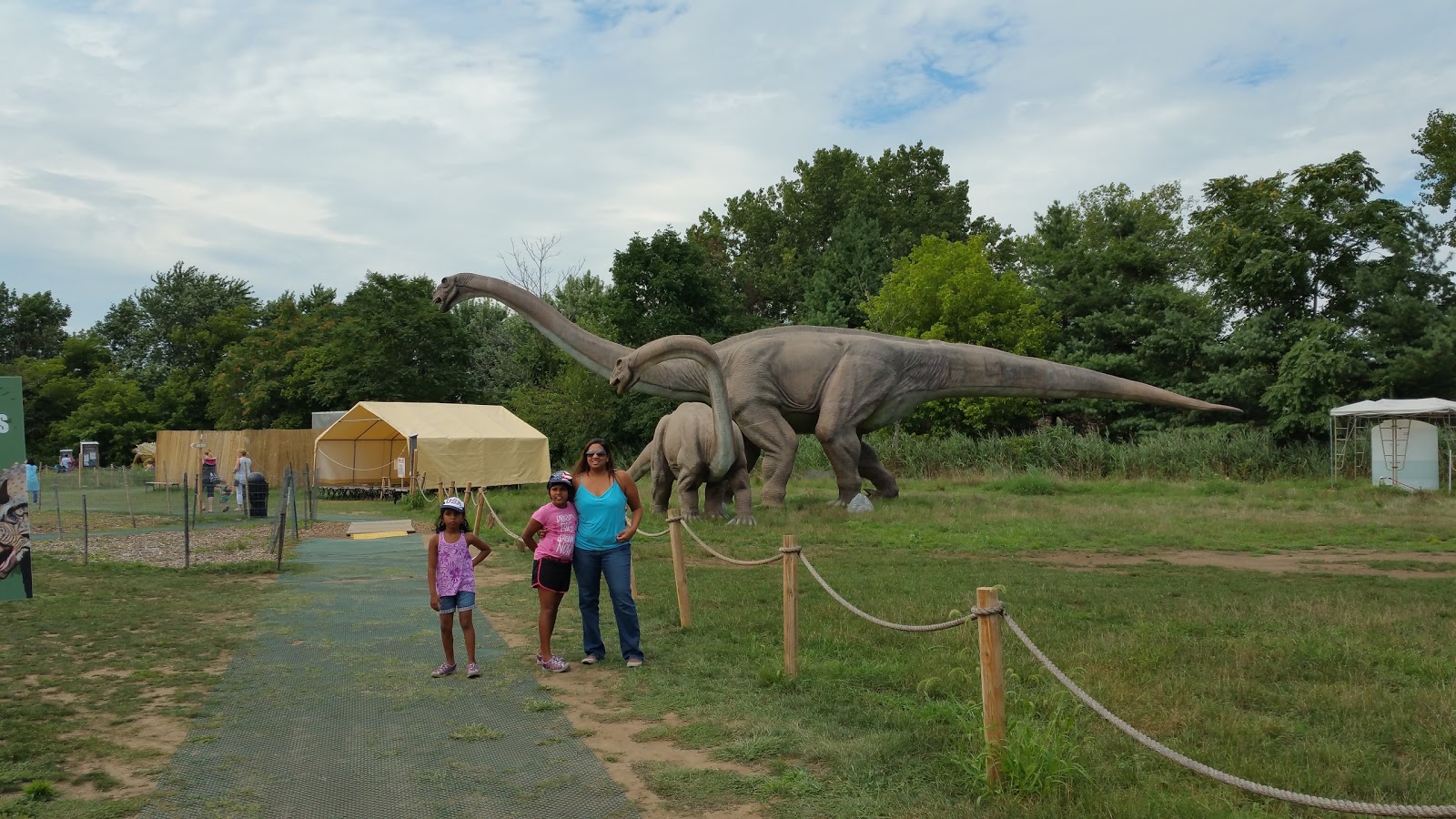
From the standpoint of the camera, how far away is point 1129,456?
22.9 metres

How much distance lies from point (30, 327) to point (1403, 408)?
6842 cm

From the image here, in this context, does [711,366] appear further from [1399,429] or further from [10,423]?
[1399,429]

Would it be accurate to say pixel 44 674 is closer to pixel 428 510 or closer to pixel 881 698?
pixel 881 698

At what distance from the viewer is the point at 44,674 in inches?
229

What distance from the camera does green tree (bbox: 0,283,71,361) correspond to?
60.2 m

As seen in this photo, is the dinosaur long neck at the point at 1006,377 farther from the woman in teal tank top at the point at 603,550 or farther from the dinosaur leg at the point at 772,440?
the woman in teal tank top at the point at 603,550

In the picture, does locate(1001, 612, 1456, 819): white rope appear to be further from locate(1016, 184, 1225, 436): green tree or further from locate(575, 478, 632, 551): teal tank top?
locate(1016, 184, 1225, 436): green tree

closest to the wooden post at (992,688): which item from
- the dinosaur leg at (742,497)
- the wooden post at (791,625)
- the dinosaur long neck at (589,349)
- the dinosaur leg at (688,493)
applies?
the wooden post at (791,625)

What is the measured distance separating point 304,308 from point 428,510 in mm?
34692

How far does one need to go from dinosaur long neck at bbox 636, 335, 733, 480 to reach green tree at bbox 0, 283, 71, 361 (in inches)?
2419

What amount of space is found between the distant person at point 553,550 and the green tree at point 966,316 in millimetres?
27063

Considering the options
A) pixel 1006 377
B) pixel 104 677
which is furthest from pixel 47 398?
pixel 104 677

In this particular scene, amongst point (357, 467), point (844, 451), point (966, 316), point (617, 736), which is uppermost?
point (966, 316)

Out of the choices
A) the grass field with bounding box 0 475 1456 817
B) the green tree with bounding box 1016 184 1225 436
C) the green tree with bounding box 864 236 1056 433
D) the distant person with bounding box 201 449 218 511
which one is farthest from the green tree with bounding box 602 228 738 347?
the grass field with bounding box 0 475 1456 817
